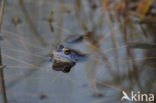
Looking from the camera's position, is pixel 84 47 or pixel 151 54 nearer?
pixel 151 54

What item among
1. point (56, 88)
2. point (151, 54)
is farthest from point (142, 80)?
point (56, 88)

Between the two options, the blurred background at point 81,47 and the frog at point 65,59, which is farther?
the frog at point 65,59

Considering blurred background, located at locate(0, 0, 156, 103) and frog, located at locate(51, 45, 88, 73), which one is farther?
frog, located at locate(51, 45, 88, 73)

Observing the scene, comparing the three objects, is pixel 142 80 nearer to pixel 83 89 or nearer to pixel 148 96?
pixel 148 96
